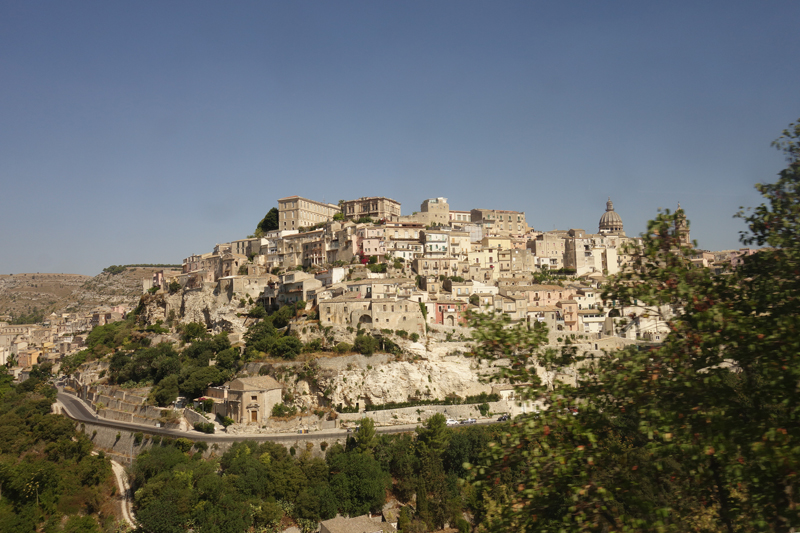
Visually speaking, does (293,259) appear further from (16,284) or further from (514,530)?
(16,284)

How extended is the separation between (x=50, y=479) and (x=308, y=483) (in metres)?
14.3

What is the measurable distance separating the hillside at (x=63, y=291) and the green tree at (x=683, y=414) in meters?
121

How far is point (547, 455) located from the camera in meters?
6.91

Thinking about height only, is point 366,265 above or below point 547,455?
above

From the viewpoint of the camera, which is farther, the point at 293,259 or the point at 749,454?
the point at 293,259

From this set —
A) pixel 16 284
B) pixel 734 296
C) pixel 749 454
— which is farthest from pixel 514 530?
pixel 16 284

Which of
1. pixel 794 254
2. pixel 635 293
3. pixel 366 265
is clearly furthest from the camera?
pixel 366 265

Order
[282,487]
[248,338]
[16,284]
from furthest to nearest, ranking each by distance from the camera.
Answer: [16,284] → [248,338] → [282,487]

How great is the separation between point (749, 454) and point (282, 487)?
27.5m

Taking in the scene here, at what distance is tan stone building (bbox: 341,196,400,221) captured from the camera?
69.5 metres

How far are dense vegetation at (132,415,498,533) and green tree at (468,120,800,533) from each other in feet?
74.0

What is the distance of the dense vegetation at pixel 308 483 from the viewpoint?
2748 centimetres

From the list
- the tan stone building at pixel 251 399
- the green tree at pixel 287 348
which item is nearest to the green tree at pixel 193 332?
the green tree at pixel 287 348

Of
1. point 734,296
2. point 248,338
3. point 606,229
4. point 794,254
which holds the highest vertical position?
point 606,229
